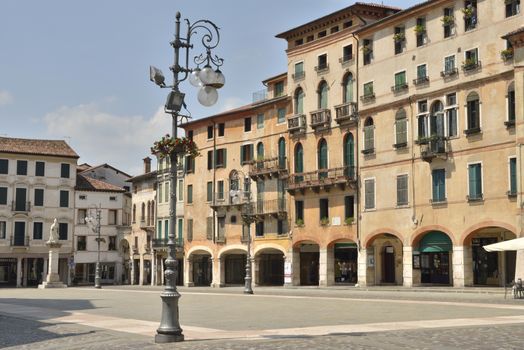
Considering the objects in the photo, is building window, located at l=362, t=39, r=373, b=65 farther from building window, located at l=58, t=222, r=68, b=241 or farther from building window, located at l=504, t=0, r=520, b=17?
building window, located at l=58, t=222, r=68, b=241

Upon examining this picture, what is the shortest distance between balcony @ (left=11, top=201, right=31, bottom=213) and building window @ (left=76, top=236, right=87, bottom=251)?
22.9ft

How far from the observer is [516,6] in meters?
43.3

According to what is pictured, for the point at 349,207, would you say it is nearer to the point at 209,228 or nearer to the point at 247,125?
the point at 247,125

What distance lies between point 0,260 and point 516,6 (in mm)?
59268

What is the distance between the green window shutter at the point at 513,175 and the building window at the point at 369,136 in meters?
11.6

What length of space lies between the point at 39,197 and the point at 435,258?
47.7m

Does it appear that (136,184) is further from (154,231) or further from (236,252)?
(236,252)

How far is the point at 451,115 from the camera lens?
154 ft

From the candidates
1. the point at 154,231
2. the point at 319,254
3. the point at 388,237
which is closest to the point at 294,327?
the point at 388,237

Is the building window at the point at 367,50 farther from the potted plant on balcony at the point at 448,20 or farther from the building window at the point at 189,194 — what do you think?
the building window at the point at 189,194

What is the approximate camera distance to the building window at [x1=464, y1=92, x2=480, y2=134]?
45125mm

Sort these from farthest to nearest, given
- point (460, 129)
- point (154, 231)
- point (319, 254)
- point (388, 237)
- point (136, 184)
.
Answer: point (136, 184)
point (154, 231)
point (319, 254)
point (388, 237)
point (460, 129)

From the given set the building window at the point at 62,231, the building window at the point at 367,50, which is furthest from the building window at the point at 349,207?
the building window at the point at 62,231

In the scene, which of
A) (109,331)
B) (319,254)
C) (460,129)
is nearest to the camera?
(109,331)
